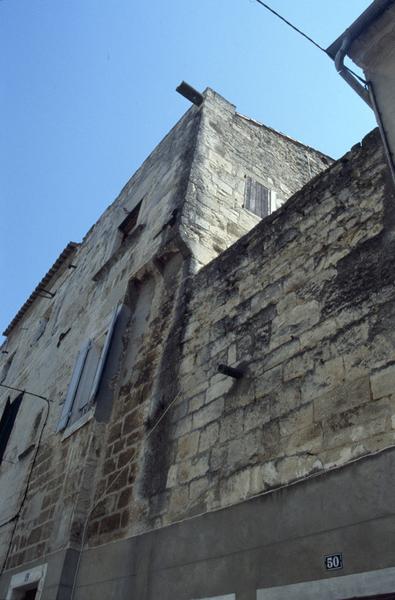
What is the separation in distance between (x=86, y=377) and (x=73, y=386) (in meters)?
0.28

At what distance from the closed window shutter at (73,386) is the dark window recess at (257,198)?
2.92m

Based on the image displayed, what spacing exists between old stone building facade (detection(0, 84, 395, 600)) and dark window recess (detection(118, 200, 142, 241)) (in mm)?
1001

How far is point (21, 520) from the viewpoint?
18.5ft

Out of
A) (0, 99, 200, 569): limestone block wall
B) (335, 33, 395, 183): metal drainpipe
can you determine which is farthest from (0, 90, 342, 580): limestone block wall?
(335, 33, 395, 183): metal drainpipe

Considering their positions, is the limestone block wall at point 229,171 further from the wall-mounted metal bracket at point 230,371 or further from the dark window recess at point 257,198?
the wall-mounted metal bracket at point 230,371

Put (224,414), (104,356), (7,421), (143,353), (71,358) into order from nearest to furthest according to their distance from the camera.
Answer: (224,414) → (143,353) → (104,356) → (71,358) → (7,421)

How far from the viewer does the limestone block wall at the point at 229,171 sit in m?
6.13

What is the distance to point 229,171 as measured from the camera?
289 inches

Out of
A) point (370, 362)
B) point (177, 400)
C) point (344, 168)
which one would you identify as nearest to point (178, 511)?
point (177, 400)

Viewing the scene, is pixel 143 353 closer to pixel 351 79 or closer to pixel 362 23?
pixel 351 79

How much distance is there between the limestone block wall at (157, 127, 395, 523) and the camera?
9.16ft

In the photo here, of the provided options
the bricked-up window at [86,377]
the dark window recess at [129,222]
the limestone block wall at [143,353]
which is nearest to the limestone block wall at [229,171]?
the limestone block wall at [143,353]

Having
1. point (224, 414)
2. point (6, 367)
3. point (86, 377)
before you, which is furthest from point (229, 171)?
point (6, 367)

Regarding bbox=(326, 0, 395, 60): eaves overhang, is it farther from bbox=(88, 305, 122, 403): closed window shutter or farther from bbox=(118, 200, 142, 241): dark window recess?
bbox=(118, 200, 142, 241): dark window recess
